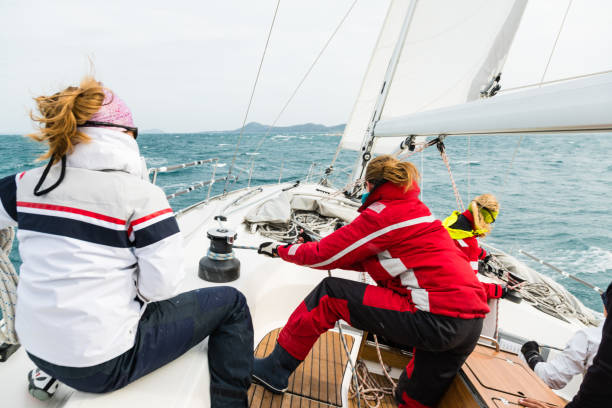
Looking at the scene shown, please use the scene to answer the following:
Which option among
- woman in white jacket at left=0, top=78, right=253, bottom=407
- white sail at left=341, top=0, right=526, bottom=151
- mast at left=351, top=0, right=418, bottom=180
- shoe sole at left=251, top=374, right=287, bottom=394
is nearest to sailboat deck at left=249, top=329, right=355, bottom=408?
shoe sole at left=251, top=374, right=287, bottom=394

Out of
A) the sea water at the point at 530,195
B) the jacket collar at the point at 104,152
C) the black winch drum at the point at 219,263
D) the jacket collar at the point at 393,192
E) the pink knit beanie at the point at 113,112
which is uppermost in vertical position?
the pink knit beanie at the point at 113,112

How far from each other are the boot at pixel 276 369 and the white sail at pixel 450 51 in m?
2.64

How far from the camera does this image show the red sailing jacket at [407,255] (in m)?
1.19

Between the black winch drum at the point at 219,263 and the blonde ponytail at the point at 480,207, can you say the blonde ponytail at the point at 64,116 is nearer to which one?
the black winch drum at the point at 219,263

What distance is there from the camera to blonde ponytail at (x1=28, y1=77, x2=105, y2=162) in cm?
67

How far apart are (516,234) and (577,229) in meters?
1.73

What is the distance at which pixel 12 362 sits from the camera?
101cm

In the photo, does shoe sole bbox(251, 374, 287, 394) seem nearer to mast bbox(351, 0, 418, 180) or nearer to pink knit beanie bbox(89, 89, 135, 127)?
pink knit beanie bbox(89, 89, 135, 127)

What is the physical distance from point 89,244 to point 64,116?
0.95ft

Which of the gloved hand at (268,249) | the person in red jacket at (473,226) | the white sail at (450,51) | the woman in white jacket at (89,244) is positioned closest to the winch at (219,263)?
the gloved hand at (268,249)

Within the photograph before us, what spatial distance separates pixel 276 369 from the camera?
1.40m

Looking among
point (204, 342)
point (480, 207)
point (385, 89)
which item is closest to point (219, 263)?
point (204, 342)

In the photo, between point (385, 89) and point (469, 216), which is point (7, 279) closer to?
point (469, 216)

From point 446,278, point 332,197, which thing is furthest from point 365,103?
point 446,278
